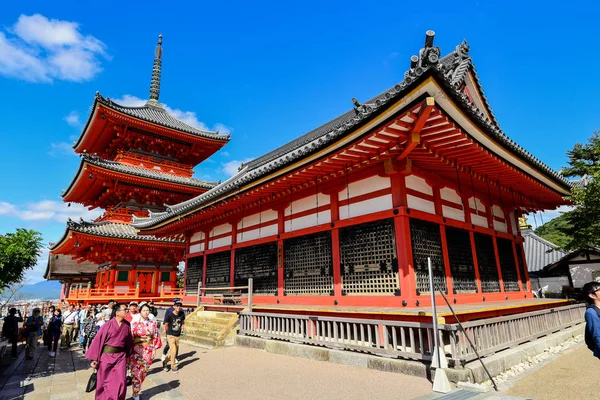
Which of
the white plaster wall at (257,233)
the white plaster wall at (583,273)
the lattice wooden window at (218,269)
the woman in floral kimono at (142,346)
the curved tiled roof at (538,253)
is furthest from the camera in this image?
the curved tiled roof at (538,253)

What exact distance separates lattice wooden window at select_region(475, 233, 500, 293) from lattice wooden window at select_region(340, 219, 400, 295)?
4010 mm

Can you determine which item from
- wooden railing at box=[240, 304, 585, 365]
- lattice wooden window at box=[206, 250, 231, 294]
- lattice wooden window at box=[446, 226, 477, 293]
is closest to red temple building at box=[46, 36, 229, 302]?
lattice wooden window at box=[206, 250, 231, 294]

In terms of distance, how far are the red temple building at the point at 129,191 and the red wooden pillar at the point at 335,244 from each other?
12.3 metres

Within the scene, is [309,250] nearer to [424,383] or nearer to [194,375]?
[194,375]

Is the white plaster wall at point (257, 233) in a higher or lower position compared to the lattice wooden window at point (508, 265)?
higher

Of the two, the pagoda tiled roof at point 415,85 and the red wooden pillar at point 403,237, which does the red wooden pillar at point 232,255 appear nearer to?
the pagoda tiled roof at point 415,85

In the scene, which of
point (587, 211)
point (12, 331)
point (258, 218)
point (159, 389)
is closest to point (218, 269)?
point (258, 218)

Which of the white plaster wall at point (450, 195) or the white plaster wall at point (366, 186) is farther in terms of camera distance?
the white plaster wall at point (450, 195)

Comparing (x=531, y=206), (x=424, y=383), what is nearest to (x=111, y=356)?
(x=424, y=383)

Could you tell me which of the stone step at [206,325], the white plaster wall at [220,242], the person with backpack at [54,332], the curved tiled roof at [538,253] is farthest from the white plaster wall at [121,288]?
the curved tiled roof at [538,253]

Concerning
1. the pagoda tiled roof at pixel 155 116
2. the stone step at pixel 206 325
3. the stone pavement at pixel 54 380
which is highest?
the pagoda tiled roof at pixel 155 116

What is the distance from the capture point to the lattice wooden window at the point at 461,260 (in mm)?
9367

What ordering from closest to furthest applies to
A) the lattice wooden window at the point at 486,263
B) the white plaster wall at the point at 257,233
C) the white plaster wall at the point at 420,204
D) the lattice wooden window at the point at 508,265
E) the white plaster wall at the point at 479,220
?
the white plaster wall at the point at 420,204
the lattice wooden window at the point at 486,263
the white plaster wall at the point at 479,220
the lattice wooden window at the point at 508,265
the white plaster wall at the point at 257,233

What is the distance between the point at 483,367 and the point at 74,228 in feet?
63.3
